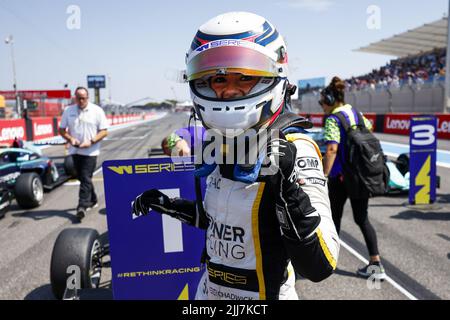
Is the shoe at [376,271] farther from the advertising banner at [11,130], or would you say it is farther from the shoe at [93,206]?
the advertising banner at [11,130]

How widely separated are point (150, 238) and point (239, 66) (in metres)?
1.39

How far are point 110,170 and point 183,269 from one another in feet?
2.46

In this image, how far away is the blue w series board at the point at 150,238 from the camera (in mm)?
2145

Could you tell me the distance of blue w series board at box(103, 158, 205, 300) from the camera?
2.14m

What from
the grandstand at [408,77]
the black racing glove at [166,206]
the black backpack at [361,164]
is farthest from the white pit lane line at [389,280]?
the grandstand at [408,77]

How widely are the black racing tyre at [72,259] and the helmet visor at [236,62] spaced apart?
1.98 m

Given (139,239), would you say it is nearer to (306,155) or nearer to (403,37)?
(306,155)

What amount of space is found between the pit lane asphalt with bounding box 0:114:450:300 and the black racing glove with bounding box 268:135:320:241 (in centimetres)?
204

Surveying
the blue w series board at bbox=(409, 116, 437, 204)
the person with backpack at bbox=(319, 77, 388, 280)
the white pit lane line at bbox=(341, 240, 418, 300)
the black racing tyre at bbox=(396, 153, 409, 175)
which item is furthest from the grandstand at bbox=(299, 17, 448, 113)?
the person with backpack at bbox=(319, 77, 388, 280)

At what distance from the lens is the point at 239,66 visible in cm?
117

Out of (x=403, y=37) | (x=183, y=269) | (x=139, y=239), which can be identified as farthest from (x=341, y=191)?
(x=403, y=37)

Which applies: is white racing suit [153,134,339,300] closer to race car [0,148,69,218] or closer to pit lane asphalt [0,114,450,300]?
pit lane asphalt [0,114,450,300]

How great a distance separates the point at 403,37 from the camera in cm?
2809
